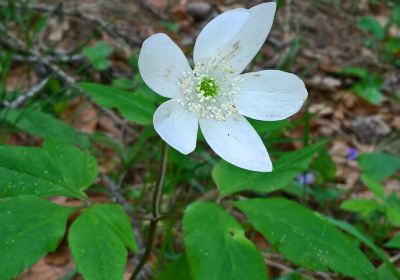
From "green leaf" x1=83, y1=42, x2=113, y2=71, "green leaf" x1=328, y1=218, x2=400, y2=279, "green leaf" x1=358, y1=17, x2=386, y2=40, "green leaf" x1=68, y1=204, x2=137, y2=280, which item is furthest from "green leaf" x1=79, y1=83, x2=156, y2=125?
"green leaf" x1=358, y1=17, x2=386, y2=40

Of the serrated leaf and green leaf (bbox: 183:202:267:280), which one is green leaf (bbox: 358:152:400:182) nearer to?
the serrated leaf

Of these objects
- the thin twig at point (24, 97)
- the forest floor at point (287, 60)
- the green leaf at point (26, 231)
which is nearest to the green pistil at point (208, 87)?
the green leaf at point (26, 231)

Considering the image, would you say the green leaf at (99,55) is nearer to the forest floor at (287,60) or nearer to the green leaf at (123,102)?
the forest floor at (287,60)

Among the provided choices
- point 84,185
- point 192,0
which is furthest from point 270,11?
point 192,0

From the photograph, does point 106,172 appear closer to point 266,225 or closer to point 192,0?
point 266,225

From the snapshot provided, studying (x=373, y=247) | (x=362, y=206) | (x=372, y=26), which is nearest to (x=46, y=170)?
(x=373, y=247)

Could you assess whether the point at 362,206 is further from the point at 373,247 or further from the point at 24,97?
the point at 24,97

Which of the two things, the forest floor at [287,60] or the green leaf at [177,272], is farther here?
the forest floor at [287,60]
